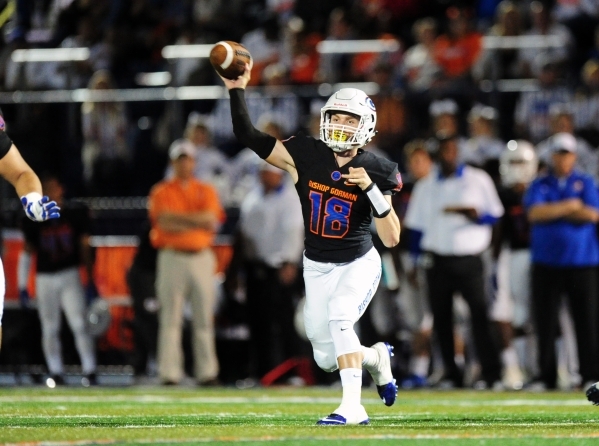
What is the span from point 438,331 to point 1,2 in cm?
761

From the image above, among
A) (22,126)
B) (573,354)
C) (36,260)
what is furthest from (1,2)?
(573,354)

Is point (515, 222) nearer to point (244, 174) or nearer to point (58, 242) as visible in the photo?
point (244, 174)

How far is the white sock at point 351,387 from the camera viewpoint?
23.8ft

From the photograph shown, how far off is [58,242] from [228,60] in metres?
5.85

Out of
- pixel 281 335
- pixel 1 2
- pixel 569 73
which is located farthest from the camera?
pixel 1 2

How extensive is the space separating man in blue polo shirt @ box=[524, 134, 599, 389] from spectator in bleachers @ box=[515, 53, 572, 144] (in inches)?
60.4

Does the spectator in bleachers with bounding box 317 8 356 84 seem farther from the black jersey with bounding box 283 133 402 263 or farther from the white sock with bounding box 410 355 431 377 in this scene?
the black jersey with bounding box 283 133 402 263

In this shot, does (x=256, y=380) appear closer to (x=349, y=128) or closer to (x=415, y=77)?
(x=415, y=77)

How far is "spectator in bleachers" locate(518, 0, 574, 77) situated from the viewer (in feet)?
46.6

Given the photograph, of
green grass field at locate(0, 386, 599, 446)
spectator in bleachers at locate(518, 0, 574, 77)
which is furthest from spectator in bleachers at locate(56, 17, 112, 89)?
spectator in bleachers at locate(518, 0, 574, 77)

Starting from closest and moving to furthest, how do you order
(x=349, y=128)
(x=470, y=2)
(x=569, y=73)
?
1. (x=349, y=128)
2. (x=569, y=73)
3. (x=470, y=2)

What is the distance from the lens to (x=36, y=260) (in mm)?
13133

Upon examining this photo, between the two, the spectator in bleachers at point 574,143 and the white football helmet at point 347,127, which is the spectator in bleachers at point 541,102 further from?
the white football helmet at point 347,127

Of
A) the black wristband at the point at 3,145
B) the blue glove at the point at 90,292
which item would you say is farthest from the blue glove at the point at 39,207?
the blue glove at the point at 90,292
